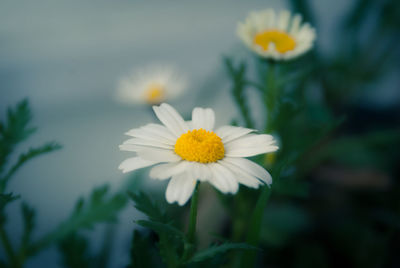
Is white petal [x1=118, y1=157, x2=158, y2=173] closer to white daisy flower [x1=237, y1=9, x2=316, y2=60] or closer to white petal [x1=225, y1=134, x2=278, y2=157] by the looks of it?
white petal [x1=225, y1=134, x2=278, y2=157]

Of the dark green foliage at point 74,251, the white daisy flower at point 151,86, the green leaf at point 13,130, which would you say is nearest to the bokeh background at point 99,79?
the white daisy flower at point 151,86

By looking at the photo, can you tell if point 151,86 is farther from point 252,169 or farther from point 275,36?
point 252,169

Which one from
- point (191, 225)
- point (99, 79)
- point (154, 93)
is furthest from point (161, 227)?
point (99, 79)

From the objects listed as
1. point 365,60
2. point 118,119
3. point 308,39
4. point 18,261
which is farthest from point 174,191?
point 365,60

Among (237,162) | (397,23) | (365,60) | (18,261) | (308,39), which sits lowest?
(18,261)

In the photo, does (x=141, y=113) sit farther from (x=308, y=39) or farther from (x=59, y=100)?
(x=308, y=39)

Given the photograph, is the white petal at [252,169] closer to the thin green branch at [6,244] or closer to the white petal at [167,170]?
the white petal at [167,170]
